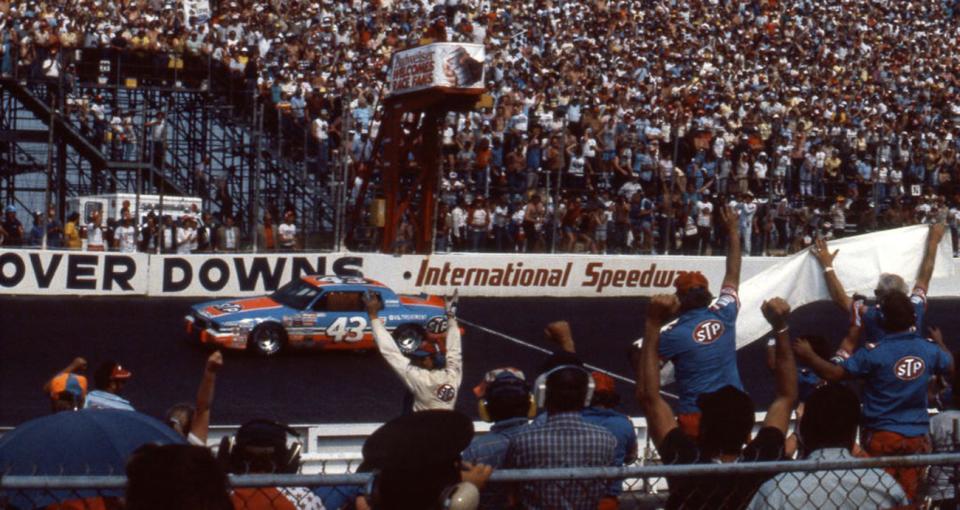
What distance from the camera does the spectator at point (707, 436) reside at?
4.50 metres

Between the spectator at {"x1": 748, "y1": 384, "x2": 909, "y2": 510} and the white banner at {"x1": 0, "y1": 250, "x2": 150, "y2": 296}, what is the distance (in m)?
19.1

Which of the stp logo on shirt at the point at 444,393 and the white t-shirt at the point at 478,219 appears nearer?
the stp logo on shirt at the point at 444,393

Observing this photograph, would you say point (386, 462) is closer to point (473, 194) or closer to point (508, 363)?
point (508, 363)

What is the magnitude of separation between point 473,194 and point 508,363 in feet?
28.1

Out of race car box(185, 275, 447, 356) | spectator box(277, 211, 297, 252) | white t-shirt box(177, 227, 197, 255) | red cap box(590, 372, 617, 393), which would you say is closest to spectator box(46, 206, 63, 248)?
white t-shirt box(177, 227, 197, 255)

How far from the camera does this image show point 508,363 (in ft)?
59.3

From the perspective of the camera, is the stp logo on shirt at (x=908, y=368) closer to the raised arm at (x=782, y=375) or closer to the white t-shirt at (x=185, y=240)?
the raised arm at (x=782, y=375)

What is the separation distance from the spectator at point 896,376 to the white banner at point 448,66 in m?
17.5

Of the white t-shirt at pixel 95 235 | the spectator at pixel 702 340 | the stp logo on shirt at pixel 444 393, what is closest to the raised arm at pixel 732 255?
the spectator at pixel 702 340

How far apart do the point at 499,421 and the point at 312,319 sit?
44.7ft

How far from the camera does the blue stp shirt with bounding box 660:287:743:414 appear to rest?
6.42 meters

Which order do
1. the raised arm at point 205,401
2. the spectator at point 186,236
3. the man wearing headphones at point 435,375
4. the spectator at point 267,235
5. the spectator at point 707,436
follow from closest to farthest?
1. the spectator at point 707,436
2. the raised arm at point 205,401
3. the man wearing headphones at point 435,375
4. the spectator at point 186,236
5. the spectator at point 267,235

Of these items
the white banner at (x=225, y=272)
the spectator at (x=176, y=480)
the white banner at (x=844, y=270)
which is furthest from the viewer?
the white banner at (x=225, y=272)

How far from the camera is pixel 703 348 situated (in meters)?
6.42
